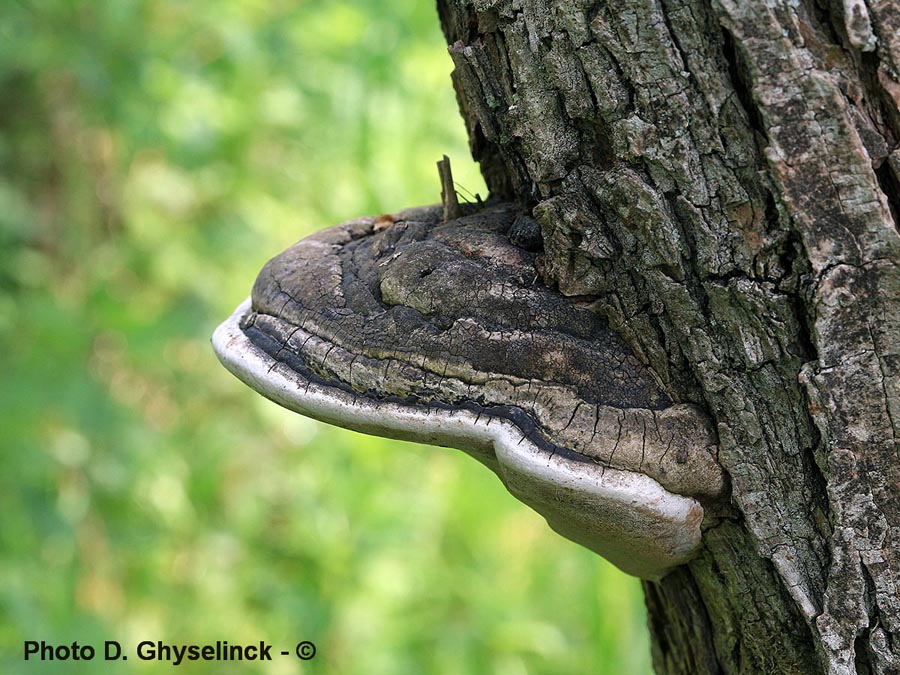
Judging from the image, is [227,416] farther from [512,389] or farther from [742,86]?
[742,86]

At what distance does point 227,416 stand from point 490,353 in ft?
11.2

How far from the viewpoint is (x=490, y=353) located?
40.8 inches

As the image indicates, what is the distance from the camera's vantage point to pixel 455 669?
127 inches

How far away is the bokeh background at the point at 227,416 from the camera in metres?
3.32

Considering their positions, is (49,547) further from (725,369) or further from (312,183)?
(725,369)

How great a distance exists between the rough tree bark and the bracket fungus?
51 mm

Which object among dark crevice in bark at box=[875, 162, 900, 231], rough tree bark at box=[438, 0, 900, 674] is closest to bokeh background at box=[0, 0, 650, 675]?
rough tree bark at box=[438, 0, 900, 674]

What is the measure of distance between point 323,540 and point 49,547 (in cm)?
122

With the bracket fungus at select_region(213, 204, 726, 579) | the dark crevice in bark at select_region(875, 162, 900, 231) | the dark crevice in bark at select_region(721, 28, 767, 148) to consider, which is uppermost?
the dark crevice in bark at select_region(721, 28, 767, 148)

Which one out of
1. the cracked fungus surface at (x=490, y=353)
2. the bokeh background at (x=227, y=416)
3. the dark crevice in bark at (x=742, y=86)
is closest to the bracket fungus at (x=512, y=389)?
the cracked fungus surface at (x=490, y=353)

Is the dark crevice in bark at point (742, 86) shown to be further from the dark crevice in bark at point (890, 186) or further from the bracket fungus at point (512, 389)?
the bracket fungus at point (512, 389)

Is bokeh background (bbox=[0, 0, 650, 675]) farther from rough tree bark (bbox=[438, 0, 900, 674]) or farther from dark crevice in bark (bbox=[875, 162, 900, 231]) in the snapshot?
dark crevice in bark (bbox=[875, 162, 900, 231])

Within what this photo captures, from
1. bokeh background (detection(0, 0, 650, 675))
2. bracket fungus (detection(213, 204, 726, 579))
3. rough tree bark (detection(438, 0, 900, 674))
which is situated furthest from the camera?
bokeh background (detection(0, 0, 650, 675))

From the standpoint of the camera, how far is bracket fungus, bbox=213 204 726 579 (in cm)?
101
